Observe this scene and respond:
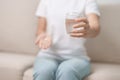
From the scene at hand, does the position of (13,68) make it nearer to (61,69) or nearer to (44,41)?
(44,41)

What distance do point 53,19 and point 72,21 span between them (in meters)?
0.36

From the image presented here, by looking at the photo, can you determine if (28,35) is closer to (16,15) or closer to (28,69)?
(16,15)

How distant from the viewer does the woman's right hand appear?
165 cm

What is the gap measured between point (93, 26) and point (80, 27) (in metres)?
0.17

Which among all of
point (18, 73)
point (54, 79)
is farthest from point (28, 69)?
point (54, 79)

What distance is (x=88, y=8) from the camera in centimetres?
173

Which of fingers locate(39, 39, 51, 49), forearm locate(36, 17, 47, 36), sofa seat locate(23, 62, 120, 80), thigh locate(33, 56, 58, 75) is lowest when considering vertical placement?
sofa seat locate(23, 62, 120, 80)

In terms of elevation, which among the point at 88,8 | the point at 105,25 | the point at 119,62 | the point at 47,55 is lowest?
the point at 119,62

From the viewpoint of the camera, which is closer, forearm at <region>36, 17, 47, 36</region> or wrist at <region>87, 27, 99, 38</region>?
wrist at <region>87, 27, 99, 38</region>

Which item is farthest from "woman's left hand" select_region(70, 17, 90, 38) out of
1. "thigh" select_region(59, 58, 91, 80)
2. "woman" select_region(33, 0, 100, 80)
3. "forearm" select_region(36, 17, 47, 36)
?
"forearm" select_region(36, 17, 47, 36)

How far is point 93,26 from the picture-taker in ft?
5.36

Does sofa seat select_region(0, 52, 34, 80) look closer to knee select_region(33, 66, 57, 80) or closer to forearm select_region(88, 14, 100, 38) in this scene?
knee select_region(33, 66, 57, 80)

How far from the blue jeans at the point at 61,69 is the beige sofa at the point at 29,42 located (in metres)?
0.06

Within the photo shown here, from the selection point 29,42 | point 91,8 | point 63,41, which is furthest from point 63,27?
point 29,42
